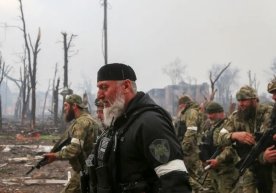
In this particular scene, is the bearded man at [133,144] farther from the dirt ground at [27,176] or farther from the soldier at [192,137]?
the dirt ground at [27,176]

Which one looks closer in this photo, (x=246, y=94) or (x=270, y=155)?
(x=270, y=155)

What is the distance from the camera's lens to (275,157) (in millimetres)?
5062

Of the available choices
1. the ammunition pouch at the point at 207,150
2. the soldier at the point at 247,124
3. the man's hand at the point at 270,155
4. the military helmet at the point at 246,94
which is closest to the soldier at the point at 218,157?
the ammunition pouch at the point at 207,150

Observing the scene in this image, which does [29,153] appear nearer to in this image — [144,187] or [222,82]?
[144,187]

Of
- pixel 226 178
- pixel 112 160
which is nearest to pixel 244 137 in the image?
pixel 226 178

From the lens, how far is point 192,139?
8570 mm

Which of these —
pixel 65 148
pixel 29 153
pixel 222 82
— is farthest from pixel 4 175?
pixel 222 82

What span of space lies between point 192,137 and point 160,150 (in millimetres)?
5905

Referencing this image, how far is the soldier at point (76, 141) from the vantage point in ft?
20.3

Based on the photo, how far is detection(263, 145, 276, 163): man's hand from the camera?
16.6 ft

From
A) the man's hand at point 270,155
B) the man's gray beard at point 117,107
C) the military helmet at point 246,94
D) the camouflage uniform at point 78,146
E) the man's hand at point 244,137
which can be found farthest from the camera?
the camouflage uniform at point 78,146

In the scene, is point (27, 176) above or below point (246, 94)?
below

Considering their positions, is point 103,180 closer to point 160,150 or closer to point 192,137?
point 160,150

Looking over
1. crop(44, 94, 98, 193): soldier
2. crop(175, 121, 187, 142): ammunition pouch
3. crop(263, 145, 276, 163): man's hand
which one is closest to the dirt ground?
crop(175, 121, 187, 142): ammunition pouch
